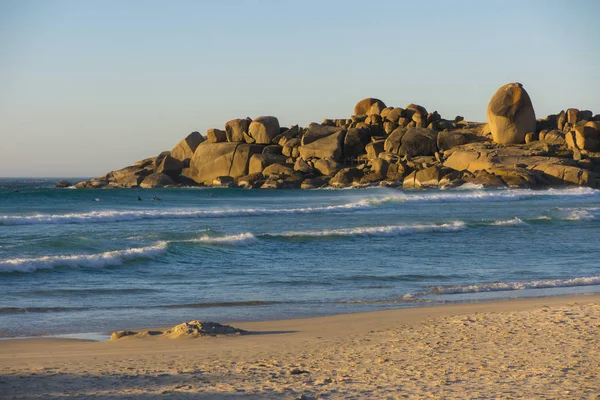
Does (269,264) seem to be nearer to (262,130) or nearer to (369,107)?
(262,130)

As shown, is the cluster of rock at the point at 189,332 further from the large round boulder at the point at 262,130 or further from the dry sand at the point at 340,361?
the large round boulder at the point at 262,130

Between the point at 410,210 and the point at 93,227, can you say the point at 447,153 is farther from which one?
the point at 93,227

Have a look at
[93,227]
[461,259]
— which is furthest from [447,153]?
[461,259]

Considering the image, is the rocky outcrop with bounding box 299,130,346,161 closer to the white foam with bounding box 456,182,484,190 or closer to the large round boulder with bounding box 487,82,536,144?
the large round boulder with bounding box 487,82,536,144

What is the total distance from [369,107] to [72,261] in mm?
61788

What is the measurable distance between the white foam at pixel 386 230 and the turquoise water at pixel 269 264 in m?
0.05

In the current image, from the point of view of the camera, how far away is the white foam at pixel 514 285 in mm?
13240

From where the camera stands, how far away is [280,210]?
36.1 m

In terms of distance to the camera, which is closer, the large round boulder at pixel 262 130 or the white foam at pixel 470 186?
the white foam at pixel 470 186

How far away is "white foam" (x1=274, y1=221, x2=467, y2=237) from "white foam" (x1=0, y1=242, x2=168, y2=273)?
22.3ft

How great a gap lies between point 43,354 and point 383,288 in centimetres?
705

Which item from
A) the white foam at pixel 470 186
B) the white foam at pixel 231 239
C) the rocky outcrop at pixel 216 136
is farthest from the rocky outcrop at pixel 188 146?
the white foam at pixel 231 239

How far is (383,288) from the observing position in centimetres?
1362

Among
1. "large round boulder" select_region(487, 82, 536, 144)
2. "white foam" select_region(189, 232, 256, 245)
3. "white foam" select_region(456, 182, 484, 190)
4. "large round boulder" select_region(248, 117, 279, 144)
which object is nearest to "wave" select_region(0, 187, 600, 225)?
"white foam" select_region(456, 182, 484, 190)
